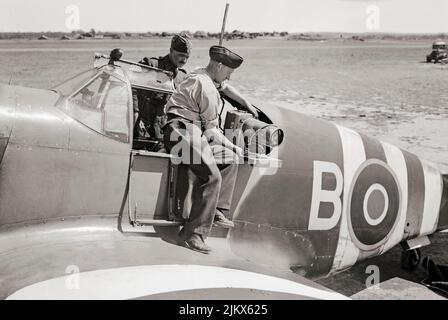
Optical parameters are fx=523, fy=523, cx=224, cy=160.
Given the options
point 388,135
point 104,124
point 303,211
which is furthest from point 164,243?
point 388,135

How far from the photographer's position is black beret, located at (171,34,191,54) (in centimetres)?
661

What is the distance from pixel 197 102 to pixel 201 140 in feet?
1.01

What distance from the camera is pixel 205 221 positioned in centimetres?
423

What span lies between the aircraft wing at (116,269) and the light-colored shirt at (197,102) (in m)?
0.99

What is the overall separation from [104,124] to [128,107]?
288 mm

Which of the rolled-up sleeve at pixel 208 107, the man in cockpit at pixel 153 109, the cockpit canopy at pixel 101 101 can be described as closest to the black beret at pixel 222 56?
the rolled-up sleeve at pixel 208 107

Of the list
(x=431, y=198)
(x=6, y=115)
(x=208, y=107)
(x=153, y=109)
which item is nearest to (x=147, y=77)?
(x=153, y=109)

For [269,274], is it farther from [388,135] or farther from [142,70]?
[388,135]

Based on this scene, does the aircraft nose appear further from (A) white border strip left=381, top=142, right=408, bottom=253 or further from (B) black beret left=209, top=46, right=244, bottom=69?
(A) white border strip left=381, top=142, right=408, bottom=253

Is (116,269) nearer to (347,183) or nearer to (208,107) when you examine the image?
(208,107)

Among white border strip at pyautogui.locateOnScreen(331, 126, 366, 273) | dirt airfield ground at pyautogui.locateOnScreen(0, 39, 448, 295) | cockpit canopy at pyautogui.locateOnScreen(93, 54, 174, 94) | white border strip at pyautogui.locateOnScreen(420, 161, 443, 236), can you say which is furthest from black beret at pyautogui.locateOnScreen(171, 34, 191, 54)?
white border strip at pyautogui.locateOnScreen(420, 161, 443, 236)

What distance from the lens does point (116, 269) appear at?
3592 mm

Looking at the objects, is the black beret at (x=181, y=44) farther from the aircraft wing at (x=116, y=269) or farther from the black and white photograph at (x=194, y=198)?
the aircraft wing at (x=116, y=269)

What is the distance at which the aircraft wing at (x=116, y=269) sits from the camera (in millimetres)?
3346
